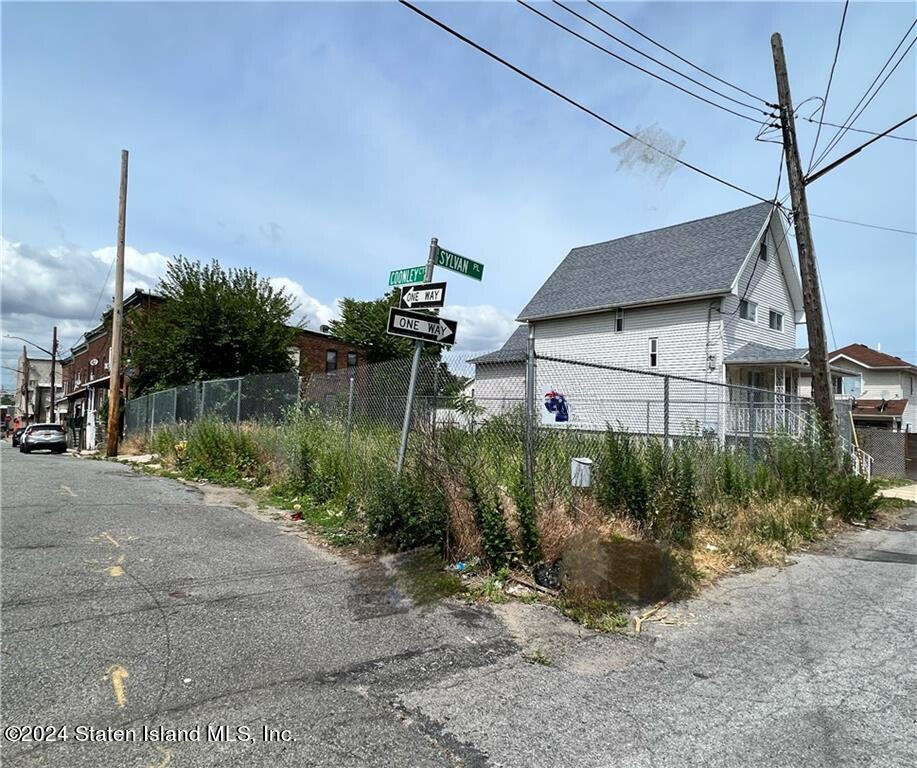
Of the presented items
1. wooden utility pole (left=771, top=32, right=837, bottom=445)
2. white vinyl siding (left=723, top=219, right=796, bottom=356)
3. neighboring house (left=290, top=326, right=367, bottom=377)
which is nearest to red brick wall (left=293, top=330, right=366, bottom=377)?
neighboring house (left=290, top=326, right=367, bottom=377)

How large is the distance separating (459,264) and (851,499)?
7.61 meters

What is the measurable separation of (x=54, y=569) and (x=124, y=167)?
17592 mm

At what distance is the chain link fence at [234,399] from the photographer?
12.2m

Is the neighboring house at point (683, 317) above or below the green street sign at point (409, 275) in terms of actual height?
above

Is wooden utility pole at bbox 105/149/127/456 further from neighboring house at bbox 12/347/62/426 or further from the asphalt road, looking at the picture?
neighboring house at bbox 12/347/62/426

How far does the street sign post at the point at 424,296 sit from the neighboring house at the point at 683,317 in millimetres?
10468

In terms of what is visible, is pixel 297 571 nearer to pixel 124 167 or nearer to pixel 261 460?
pixel 261 460

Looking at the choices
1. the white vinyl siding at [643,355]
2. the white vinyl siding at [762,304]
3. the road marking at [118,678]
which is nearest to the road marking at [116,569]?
the road marking at [118,678]

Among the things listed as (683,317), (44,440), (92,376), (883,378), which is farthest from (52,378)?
(883,378)

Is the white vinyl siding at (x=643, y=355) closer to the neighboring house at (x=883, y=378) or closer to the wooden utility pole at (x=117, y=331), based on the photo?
the wooden utility pole at (x=117, y=331)

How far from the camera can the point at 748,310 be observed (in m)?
21.4

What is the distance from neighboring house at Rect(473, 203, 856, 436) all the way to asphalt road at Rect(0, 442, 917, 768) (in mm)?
12088

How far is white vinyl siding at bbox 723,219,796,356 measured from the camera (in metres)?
20.3

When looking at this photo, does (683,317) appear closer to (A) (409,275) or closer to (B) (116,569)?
(A) (409,275)
